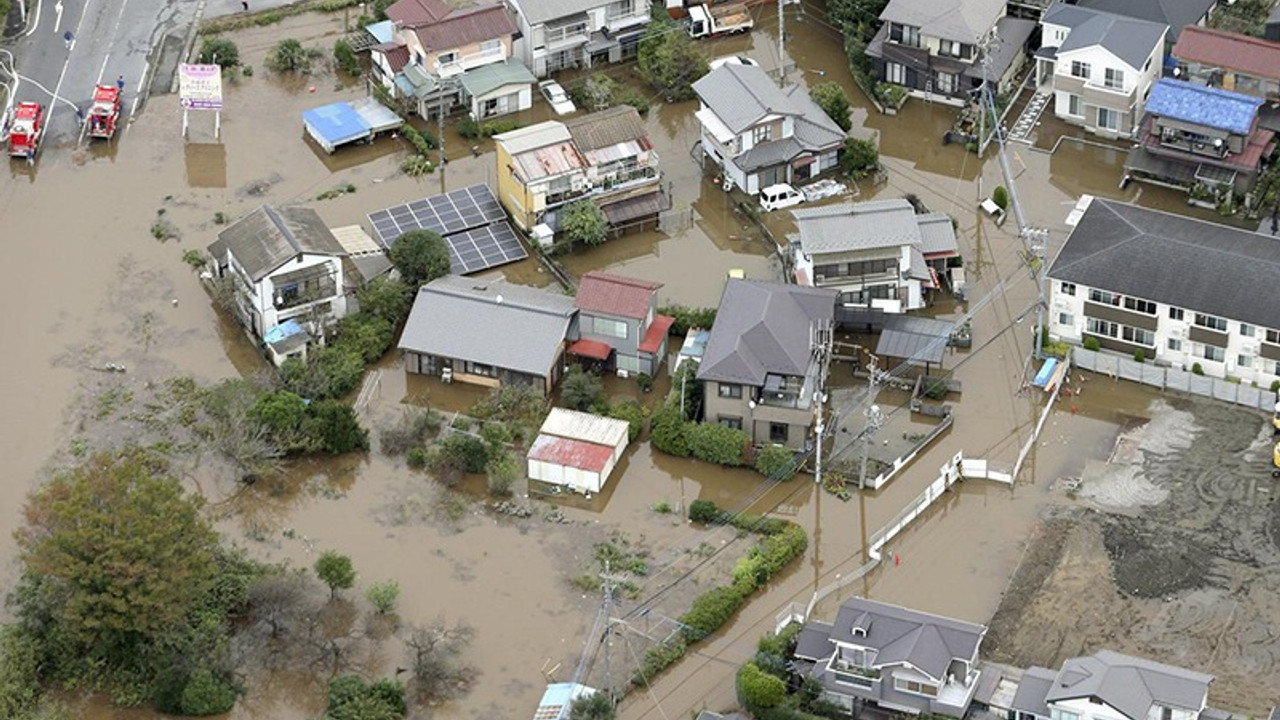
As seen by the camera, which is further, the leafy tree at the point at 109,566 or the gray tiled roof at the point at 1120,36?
the gray tiled roof at the point at 1120,36

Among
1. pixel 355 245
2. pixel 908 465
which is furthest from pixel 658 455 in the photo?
pixel 355 245

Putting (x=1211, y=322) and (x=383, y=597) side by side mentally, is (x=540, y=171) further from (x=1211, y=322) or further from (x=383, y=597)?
(x=1211, y=322)

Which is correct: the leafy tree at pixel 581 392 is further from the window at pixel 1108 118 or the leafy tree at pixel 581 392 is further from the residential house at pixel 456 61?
the window at pixel 1108 118

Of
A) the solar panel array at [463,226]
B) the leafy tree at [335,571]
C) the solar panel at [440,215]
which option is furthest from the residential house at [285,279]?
the leafy tree at [335,571]

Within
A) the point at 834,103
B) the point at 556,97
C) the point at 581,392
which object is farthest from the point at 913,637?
the point at 556,97

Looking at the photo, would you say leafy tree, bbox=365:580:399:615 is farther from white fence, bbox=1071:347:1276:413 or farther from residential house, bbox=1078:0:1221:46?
residential house, bbox=1078:0:1221:46

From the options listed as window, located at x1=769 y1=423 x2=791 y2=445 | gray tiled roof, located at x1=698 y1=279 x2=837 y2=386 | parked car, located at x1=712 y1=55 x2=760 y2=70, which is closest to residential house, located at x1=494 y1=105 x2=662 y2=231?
parked car, located at x1=712 y1=55 x2=760 y2=70
